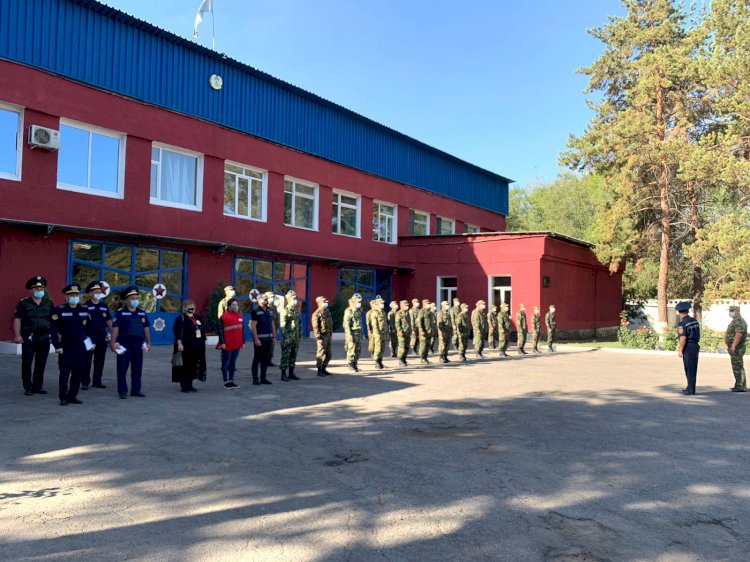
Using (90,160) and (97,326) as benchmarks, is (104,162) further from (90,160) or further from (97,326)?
(97,326)

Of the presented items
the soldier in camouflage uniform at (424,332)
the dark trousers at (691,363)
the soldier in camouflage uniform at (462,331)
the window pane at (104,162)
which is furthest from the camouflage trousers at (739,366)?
the window pane at (104,162)

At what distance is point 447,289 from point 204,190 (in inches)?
511

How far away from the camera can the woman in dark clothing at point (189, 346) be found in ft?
32.7

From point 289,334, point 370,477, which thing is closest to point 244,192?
point 289,334

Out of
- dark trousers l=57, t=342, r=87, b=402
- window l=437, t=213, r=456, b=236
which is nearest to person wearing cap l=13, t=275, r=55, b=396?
dark trousers l=57, t=342, r=87, b=402

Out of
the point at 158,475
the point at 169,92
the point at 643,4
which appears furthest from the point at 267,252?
the point at 643,4

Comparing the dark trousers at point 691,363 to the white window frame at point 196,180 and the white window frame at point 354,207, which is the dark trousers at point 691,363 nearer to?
the white window frame at point 196,180

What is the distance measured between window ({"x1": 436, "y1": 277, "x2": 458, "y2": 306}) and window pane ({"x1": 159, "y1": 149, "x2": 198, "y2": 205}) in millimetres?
13004

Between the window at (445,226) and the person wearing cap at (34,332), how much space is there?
24.1m

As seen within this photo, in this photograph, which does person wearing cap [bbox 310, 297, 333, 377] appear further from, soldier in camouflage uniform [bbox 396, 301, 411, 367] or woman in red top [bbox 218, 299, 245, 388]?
soldier in camouflage uniform [bbox 396, 301, 411, 367]

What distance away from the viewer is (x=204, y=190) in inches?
773

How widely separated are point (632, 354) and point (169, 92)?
18.6 meters

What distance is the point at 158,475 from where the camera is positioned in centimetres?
530

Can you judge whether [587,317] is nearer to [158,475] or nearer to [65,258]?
[65,258]
